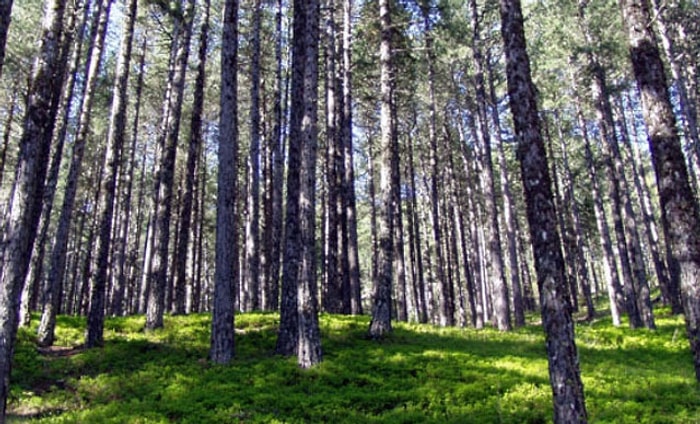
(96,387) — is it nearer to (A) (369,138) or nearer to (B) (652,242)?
(A) (369,138)

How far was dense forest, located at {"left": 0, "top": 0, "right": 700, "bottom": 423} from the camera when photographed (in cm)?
800

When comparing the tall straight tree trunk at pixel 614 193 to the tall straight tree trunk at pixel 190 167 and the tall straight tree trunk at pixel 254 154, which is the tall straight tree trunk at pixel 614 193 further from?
the tall straight tree trunk at pixel 190 167

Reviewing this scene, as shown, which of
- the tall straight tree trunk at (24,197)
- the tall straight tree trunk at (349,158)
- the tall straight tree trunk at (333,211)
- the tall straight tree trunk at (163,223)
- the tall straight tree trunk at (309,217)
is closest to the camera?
the tall straight tree trunk at (24,197)

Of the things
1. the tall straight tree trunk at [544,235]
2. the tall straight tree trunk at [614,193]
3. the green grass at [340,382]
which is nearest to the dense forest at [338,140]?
the tall straight tree trunk at [544,235]

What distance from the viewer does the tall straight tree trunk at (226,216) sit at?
1127 centimetres

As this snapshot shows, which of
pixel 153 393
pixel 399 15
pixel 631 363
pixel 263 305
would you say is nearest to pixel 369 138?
pixel 399 15

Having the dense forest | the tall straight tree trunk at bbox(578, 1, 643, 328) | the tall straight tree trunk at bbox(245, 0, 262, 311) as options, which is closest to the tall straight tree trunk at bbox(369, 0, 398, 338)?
the dense forest

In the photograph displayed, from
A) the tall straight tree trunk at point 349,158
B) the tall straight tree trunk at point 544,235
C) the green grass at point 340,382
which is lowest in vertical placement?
the green grass at point 340,382

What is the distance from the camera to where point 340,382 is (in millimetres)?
9602

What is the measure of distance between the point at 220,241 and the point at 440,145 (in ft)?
77.4

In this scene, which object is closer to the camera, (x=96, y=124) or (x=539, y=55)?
(x=539, y=55)

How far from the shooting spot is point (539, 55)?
23531mm

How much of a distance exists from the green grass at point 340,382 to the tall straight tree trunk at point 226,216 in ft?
2.61

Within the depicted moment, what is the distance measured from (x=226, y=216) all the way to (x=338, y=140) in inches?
348
